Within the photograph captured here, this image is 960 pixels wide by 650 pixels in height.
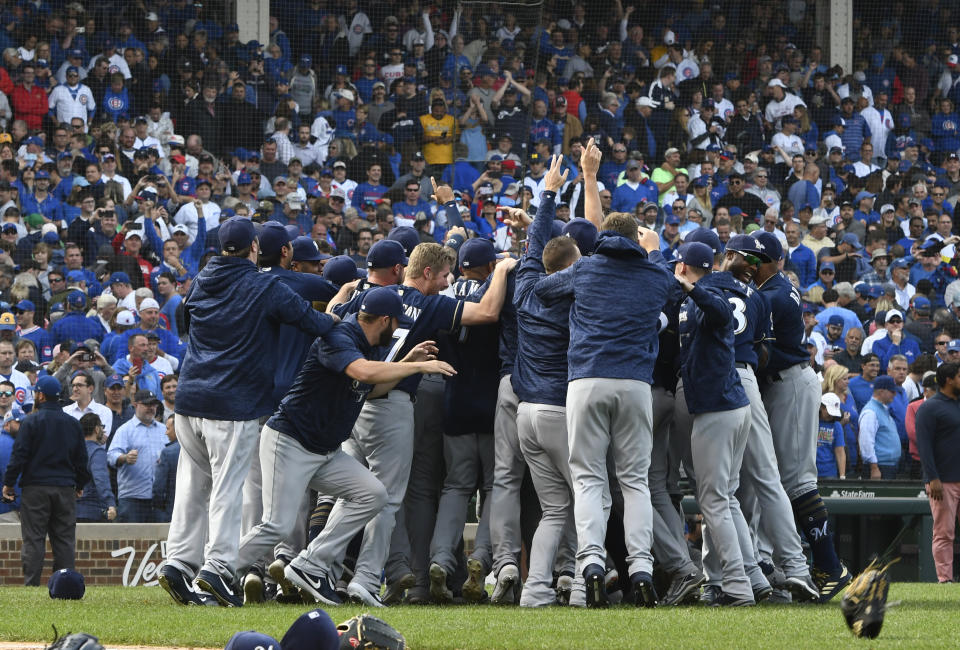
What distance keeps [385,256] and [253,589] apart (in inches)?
78.2

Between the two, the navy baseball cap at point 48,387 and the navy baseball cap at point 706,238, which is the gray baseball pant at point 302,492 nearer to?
the navy baseball cap at point 706,238

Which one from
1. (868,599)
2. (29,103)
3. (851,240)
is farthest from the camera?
(851,240)

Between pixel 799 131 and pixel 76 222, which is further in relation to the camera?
pixel 799 131

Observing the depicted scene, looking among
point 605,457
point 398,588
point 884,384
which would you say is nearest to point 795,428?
point 605,457

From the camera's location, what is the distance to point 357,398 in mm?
7320

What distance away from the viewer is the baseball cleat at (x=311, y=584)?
7266 millimetres

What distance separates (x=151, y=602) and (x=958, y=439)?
6.49 m

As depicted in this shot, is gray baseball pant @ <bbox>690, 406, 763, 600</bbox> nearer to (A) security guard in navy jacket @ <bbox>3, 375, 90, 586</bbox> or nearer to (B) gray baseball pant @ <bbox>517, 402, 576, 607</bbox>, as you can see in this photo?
(B) gray baseball pant @ <bbox>517, 402, 576, 607</bbox>

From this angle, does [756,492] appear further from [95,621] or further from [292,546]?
[95,621]

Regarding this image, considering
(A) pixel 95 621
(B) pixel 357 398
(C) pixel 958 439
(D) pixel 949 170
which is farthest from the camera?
(D) pixel 949 170

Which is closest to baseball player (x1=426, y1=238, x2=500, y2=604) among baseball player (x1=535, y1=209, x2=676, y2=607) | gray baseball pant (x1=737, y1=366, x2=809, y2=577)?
baseball player (x1=535, y1=209, x2=676, y2=607)

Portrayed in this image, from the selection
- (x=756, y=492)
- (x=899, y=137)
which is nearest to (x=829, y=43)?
(x=899, y=137)

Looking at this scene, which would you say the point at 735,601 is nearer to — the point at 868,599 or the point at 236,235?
the point at 868,599

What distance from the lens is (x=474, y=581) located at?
7.67 meters
